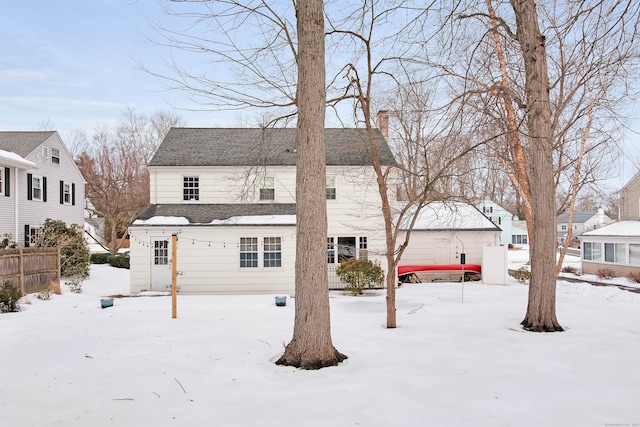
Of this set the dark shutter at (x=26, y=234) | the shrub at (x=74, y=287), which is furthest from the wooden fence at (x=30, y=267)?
the dark shutter at (x=26, y=234)

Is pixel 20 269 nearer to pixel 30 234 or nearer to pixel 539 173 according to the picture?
pixel 30 234

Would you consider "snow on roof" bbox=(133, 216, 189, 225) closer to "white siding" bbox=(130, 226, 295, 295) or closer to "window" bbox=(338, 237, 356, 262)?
"white siding" bbox=(130, 226, 295, 295)

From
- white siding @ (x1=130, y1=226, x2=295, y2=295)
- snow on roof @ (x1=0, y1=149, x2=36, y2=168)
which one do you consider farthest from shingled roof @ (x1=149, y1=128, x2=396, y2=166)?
snow on roof @ (x1=0, y1=149, x2=36, y2=168)

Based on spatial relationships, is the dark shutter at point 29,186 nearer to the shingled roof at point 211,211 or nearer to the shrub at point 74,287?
the shrub at point 74,287

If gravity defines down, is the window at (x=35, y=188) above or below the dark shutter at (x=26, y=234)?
above

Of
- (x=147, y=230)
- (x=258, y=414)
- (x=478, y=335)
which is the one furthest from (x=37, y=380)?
(x=147, y=230)

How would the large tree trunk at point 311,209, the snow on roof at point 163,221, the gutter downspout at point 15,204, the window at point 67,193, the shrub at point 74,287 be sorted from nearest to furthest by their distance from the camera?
1. the large tree trunk at point 311,209
2. the snow on roof at point 163,221
3. the shrub at point 74,287
4. the gutter downspout at point 15,204
5. the window at point 67,193

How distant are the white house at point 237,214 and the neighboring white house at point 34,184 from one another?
23.9 ft

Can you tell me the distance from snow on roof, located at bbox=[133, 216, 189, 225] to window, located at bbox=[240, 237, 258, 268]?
216 cm

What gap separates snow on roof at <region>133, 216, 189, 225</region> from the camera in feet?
54.6

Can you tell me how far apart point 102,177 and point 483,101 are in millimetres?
34558

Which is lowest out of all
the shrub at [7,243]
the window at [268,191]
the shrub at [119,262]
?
the shrub at [119,262]

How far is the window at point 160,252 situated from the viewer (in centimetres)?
1694

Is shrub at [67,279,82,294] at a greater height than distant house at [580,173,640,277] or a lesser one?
lesser
